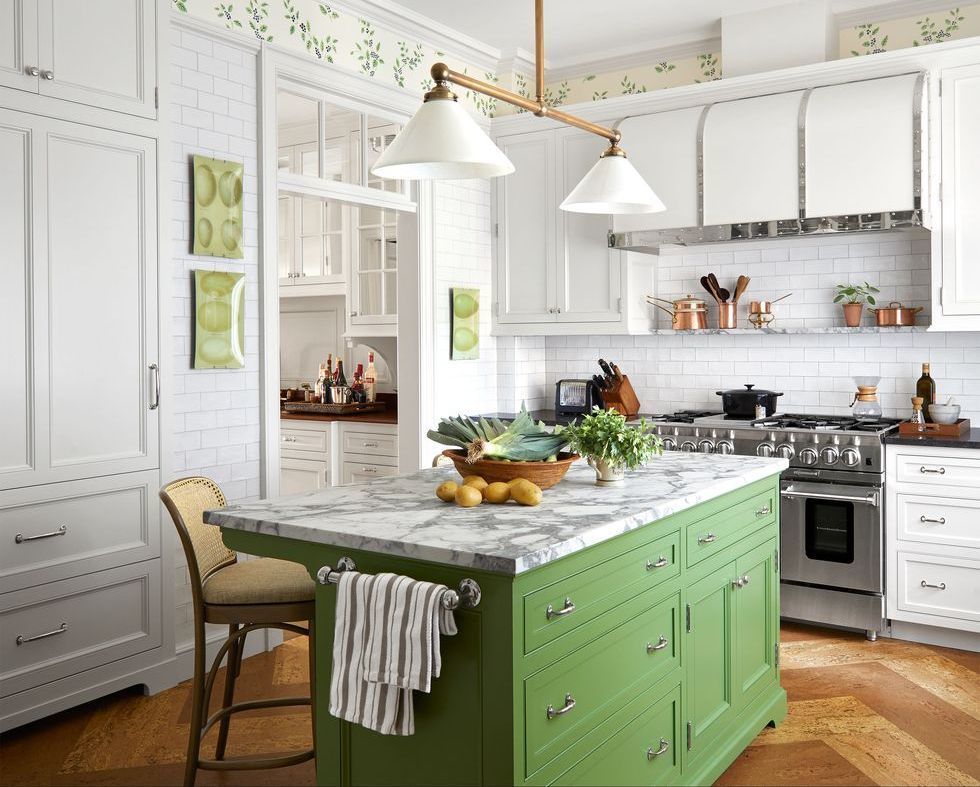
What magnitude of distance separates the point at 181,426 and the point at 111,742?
1.28m

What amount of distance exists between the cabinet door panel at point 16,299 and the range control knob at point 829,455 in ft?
11.4

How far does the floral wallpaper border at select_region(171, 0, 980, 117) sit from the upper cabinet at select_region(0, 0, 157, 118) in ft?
1.07

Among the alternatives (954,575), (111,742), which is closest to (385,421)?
(111,742)

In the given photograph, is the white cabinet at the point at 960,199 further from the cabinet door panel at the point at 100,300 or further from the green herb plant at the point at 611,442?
the cabinet door panel at the point at 100,300

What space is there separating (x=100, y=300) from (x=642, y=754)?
8.43 feet

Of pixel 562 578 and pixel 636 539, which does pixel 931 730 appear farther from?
pixel 562 578

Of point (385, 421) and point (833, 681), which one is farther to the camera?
point (385, 421)

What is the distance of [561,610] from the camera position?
2.19 meters

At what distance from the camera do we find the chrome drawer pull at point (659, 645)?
8.52 feet

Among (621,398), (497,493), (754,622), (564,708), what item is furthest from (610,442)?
(621,398)

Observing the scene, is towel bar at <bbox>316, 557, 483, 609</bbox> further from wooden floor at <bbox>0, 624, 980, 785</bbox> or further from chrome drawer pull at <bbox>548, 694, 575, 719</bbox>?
wooden floor at <bbox>0, 624, 980, 785</bbox>

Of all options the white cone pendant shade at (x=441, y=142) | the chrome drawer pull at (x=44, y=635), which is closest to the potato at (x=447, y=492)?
the white cone pendant shade at (x=441, y=142)

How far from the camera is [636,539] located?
2520 mm

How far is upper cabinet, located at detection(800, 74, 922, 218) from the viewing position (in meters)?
4.39
